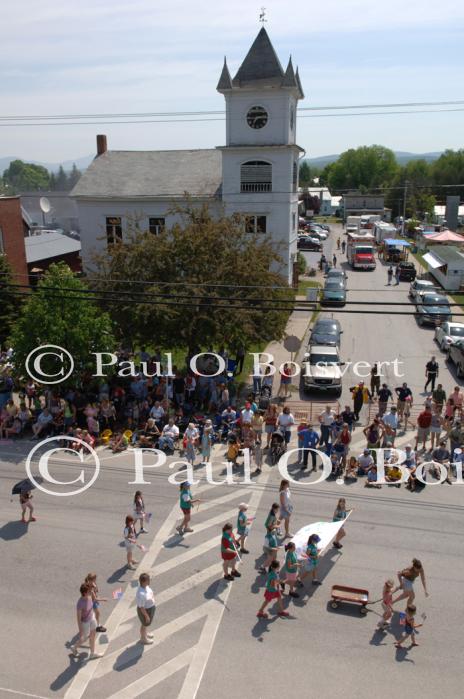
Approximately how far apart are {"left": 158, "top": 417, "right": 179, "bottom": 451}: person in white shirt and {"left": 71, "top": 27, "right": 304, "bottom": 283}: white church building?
15324mm

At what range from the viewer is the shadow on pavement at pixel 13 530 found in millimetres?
13359

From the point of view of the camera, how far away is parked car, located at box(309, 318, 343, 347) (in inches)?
1019

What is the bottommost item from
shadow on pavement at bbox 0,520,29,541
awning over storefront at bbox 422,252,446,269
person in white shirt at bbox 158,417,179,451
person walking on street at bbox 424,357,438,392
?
shadow on pavement at bbox 0,520,29,541

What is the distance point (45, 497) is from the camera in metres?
15.4

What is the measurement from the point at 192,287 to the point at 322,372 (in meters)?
5.85

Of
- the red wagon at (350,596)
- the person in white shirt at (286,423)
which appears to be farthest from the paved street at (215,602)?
the person in white shirt at (286,423)

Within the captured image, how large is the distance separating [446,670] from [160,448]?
1038 cm

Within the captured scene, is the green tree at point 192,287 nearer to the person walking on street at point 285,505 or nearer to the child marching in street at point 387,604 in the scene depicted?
the person walking on street at point 285,505

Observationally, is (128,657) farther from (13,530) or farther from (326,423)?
(326,423)

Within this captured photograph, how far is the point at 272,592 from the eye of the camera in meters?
10.6

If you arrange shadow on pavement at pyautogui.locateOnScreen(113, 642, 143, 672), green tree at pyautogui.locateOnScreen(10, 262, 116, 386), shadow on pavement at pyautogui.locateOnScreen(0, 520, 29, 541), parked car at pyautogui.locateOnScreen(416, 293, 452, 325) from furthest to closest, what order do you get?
parked car at pyautogui.locateOnScreen(416, 293, 452, 325) → green tree at pyautogui.locateOnScreen(10, 262, 116, 386) → shadow on pavement at pyautogui.locateOnScreen(0, 520, 29, 541) → shadow on pavement at pyautogui.locateOnScreen(113, 642, 143, 672)

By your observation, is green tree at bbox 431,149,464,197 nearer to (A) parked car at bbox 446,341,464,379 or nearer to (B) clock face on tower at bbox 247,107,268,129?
(B) clock face on tower at bbox 247,107,268,129

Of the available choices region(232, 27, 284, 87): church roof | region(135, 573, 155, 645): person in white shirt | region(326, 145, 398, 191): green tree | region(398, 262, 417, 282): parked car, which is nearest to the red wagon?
region(135, 573, 155, 645): person in white shirt

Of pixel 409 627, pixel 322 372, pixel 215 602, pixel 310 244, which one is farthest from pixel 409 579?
pixel 310 244
